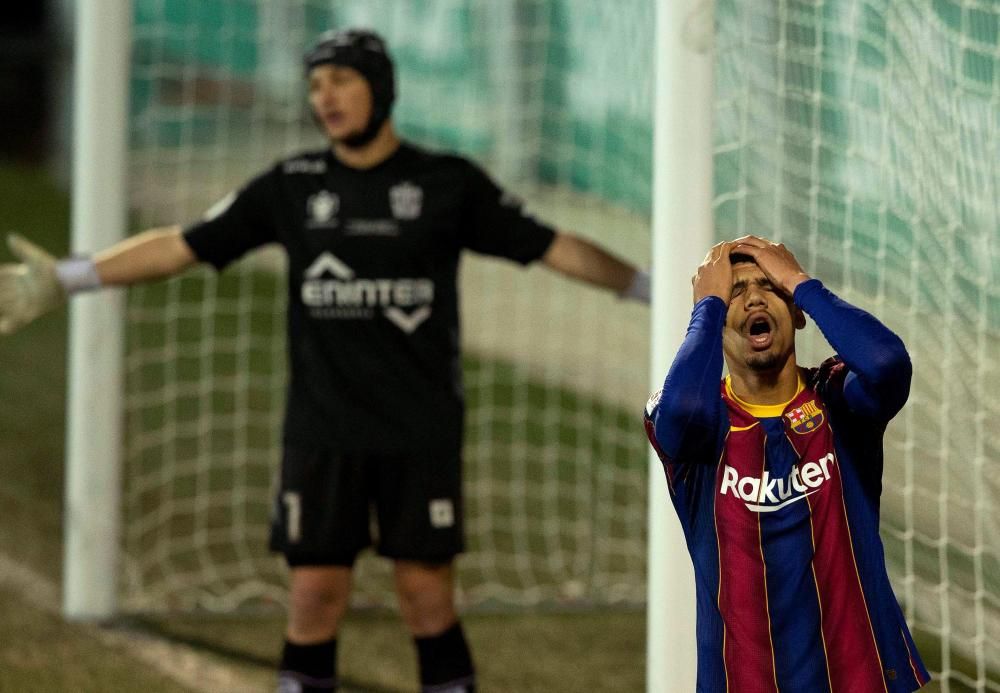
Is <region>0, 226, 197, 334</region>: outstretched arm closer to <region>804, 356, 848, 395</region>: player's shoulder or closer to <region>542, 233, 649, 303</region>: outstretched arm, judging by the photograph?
<region>542, 233, 649, 303</region>: outstretched arm

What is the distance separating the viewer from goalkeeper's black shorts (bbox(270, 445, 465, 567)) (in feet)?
12.3

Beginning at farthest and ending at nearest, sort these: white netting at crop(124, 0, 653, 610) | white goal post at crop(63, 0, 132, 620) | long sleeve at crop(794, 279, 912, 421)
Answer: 1. white netting at crop(124, 0, 653, 610)
2. white goal post at crop(63, 0, 132, 620)
3. long sleeve at crop(794, 279, 912, 421)

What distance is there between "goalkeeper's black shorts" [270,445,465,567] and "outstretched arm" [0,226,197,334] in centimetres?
53

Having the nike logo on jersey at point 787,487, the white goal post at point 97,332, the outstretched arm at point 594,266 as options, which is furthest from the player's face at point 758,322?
the white goal post at point 97,332

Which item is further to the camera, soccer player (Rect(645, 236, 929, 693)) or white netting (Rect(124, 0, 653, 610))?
white netting (Rect(124, 0, 653, 610))

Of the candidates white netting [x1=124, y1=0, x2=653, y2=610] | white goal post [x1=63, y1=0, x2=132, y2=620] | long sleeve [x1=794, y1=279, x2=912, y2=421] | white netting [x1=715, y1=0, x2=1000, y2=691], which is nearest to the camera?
long sleeve [x1=794, y1=279, x2=912, y2=421]

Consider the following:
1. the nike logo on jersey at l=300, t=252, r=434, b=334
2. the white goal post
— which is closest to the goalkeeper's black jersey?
the nike logo on jersey at l=300, t=252, r=434, b=334

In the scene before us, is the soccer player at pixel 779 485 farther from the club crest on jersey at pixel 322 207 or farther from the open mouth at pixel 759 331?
the club crest on jersey at pixel 322 207

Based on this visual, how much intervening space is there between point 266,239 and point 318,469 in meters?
0.56

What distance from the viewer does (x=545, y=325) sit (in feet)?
24.5

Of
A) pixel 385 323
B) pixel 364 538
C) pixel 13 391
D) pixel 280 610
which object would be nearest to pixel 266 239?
pixel 385 323

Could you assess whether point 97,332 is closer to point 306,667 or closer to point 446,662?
point 306,667

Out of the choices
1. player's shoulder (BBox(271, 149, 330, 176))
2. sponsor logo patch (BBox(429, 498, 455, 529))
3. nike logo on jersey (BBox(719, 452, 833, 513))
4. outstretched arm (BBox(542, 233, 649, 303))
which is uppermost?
player's shoulder (BBox(271, 149, 330, 176))

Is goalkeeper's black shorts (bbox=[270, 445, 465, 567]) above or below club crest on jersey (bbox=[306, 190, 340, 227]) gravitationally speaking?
below
